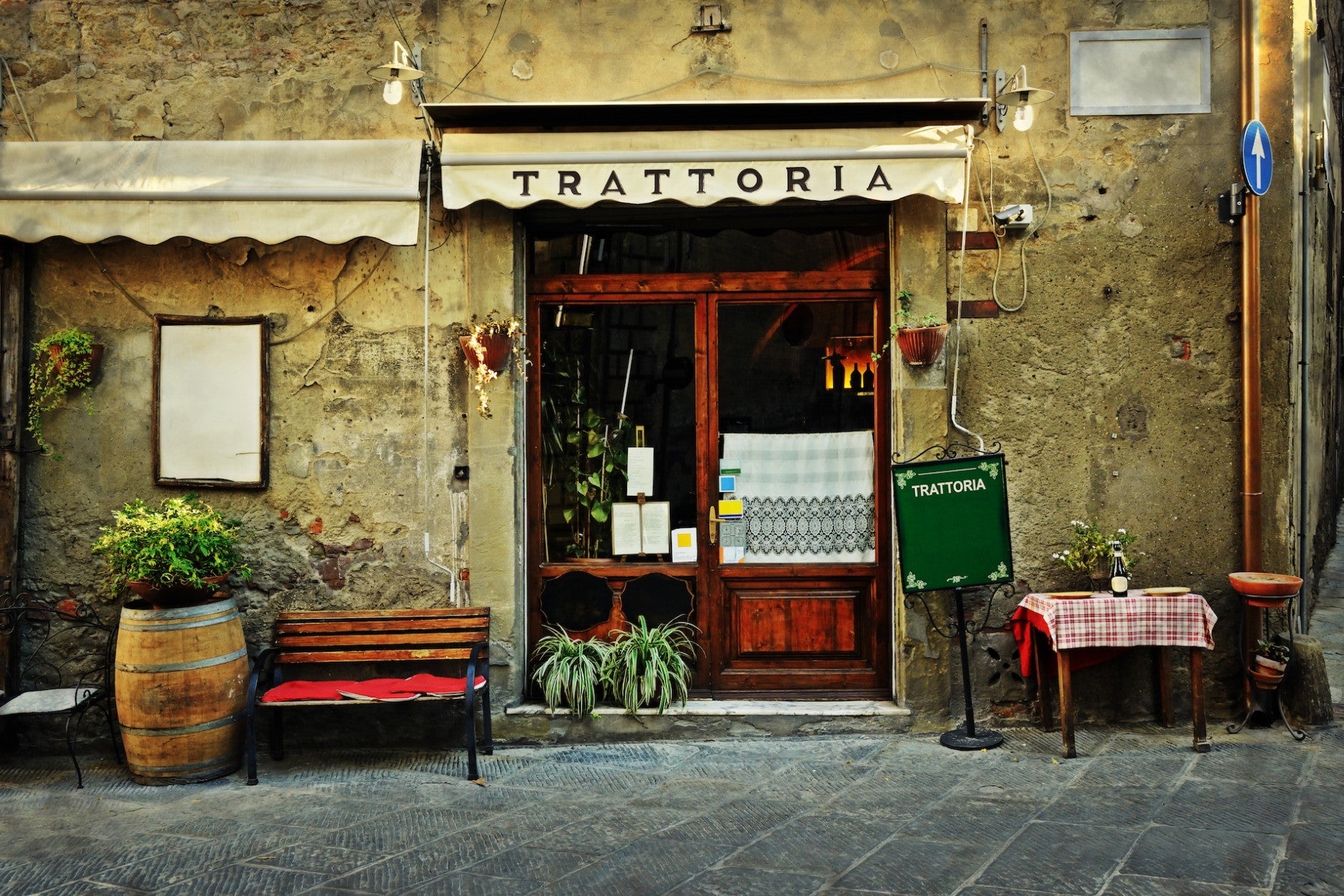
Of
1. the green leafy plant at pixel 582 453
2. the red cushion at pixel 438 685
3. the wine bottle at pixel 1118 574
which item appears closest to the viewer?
the red cushion at pixel 438 685

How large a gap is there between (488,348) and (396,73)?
1479 mm

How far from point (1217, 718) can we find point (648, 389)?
3.47m

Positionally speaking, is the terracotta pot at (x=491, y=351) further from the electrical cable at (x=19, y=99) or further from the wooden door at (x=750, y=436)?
the electrical cable at (x=19, y=99)

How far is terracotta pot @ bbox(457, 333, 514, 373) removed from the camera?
18.6ft

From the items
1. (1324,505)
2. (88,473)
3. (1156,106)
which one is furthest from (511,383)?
(1324,505)

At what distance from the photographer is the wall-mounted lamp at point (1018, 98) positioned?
5.47 m

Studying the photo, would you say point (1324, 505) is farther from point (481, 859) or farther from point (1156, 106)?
point (481, 859)

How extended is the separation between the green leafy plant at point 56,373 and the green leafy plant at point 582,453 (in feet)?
7.94

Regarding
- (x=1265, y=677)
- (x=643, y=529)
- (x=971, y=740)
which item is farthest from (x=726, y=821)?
(x=1265, y=677)

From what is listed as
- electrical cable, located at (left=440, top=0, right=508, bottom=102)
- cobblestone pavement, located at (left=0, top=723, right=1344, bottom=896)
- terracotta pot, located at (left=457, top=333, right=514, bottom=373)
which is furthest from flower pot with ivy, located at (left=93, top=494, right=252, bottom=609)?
electrical cable, located at (left=440, top=0, right=508, bottom=102)

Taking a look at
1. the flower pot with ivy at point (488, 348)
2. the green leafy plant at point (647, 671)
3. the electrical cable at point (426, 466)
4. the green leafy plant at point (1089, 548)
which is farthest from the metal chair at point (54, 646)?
the green leafy plant at point (1089, 548)

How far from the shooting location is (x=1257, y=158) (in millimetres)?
5426

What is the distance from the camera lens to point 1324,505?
366 inches

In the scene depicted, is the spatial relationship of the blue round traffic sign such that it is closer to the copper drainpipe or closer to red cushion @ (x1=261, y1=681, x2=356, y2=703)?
the copper drainpipe
